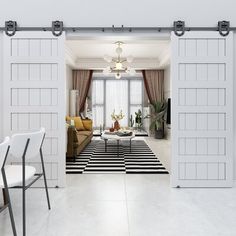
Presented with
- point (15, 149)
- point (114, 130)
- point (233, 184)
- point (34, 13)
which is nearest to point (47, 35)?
point (34, 13)

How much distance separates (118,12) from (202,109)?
170 cm

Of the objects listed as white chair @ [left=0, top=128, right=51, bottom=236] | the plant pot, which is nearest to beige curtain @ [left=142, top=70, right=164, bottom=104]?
the plant pot

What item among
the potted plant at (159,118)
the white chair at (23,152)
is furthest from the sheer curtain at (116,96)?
the white chair at (23,152)

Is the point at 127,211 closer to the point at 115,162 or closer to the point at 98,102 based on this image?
the point at 115,162

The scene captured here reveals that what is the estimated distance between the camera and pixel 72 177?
4.36 m

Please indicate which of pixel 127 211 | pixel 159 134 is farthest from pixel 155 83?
pixel 127 211

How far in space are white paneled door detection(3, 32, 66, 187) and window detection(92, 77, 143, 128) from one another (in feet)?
26.2

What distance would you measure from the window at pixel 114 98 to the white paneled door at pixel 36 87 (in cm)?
798

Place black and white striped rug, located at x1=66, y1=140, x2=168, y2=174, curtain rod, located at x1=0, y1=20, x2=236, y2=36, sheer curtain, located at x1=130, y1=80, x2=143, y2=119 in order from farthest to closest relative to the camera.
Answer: sheer curtain, located at x1=130, y1=80, x2=143, y2=119
black and white striped rug, located at x1=66, y1=140, x2=168, y2=174
curtain rod, located at x1=0, y1=20, x2=236, y2=36

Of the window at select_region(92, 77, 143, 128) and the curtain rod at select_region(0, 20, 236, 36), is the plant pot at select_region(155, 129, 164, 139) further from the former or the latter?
the curtain rod at select_region(0, 20, 236, 36)

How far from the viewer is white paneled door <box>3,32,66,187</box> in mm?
3727

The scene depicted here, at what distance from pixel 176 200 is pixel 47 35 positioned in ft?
8.54

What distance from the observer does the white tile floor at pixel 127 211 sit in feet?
8.08

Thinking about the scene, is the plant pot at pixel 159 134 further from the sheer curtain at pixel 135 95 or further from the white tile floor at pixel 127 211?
the white tile floor at pixel 127 211
